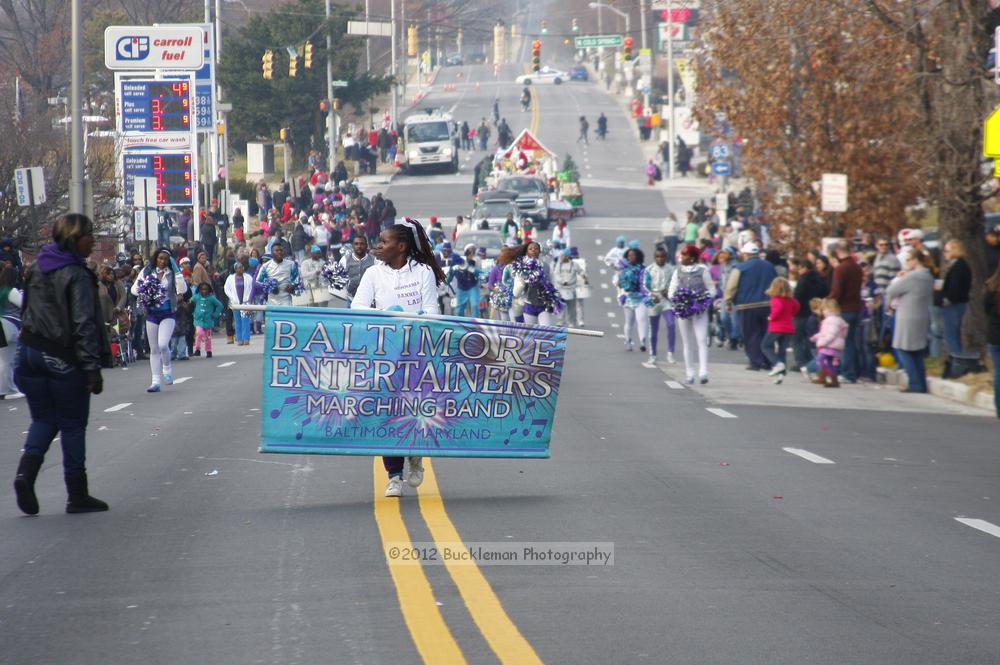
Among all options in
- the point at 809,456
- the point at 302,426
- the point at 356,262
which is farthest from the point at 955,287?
the point at 302,426

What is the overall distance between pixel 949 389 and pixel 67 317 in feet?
46.5

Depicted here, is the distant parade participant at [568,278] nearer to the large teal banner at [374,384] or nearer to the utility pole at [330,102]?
the large teal banner at [374,384]

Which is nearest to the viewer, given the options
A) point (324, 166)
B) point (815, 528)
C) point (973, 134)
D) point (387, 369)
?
point (815, 528)

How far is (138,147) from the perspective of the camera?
4441 centimetres

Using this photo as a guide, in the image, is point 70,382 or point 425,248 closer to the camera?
point 70,382

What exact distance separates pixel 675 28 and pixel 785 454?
258 ft

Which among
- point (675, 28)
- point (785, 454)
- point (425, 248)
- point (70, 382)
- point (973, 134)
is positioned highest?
point (675, 28)

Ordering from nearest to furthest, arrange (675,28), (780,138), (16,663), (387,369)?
(16,663), (387,369), (780,138), (675,28)

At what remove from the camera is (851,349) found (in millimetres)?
22875

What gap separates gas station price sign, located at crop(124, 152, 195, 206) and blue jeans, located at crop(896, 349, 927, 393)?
27391mm

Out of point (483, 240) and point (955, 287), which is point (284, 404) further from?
point (483, 240)

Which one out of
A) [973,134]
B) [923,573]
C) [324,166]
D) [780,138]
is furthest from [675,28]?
[923,573]

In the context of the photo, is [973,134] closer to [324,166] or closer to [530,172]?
[530,172]

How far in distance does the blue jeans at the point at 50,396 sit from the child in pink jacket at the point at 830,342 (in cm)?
1374
